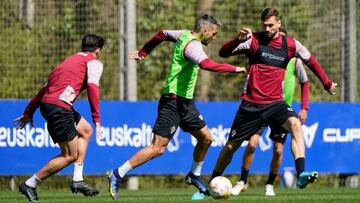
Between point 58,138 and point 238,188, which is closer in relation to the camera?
point 58,138

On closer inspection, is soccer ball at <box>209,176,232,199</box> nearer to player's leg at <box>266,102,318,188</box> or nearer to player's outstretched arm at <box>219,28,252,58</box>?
player's leg at <box>266,102,318,188</box>

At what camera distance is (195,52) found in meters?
13.7

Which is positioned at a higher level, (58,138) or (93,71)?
(93,71)

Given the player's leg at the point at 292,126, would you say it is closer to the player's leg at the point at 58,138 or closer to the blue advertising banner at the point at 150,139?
the player's leg at the point at 58,138

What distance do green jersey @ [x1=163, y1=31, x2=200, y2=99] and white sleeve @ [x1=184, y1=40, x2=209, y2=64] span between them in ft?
0.71

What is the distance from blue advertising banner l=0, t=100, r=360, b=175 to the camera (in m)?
19.2

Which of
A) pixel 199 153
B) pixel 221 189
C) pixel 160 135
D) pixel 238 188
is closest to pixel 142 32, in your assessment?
pixel 238 188

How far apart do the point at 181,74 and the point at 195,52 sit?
1.83 ft

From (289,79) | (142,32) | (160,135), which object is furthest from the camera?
(142,32)

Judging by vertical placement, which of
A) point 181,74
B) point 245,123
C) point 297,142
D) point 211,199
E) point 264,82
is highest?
point 181,74

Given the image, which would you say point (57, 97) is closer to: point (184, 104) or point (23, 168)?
point (184, 104)

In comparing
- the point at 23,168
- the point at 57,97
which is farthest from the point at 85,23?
the point at 57,97

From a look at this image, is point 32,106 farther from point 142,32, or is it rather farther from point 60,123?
point 142,32

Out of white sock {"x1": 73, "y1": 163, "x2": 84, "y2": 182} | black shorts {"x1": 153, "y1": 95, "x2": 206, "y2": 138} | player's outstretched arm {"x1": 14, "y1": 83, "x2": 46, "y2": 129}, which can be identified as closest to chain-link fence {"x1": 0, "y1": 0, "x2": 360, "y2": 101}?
player's outstretched arm {"x1": 14, "y1": 83, "x2": 46, "y2": 129}
